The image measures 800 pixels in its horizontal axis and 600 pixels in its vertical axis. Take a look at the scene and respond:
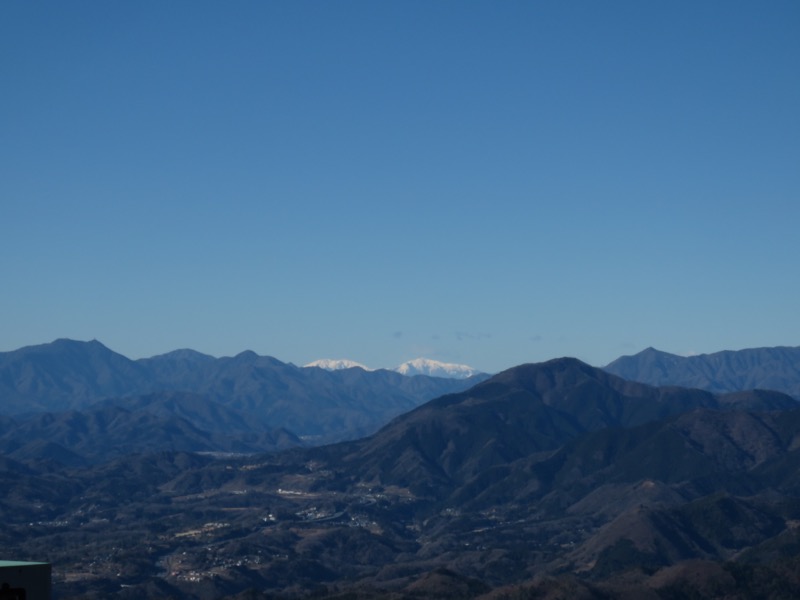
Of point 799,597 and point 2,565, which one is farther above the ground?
point 2,565

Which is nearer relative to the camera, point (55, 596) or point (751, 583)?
point (751, 583)

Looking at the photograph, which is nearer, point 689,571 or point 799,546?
point 689,571

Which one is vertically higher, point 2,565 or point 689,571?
point 2,565

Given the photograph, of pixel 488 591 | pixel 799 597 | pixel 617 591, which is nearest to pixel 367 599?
pixel 488 591

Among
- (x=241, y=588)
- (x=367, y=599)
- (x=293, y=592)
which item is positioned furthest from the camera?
(x=241, y=588)

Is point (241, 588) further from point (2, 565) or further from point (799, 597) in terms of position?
point (2, 565)

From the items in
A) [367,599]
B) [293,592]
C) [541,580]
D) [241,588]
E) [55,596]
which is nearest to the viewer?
[367,599]

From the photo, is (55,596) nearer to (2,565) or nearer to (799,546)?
(799,546)

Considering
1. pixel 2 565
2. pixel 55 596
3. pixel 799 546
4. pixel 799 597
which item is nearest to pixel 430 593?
pixel 799 597

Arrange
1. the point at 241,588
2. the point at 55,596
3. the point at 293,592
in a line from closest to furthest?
the point at 55,596 < the point at 293,592 < the point at 241,588
